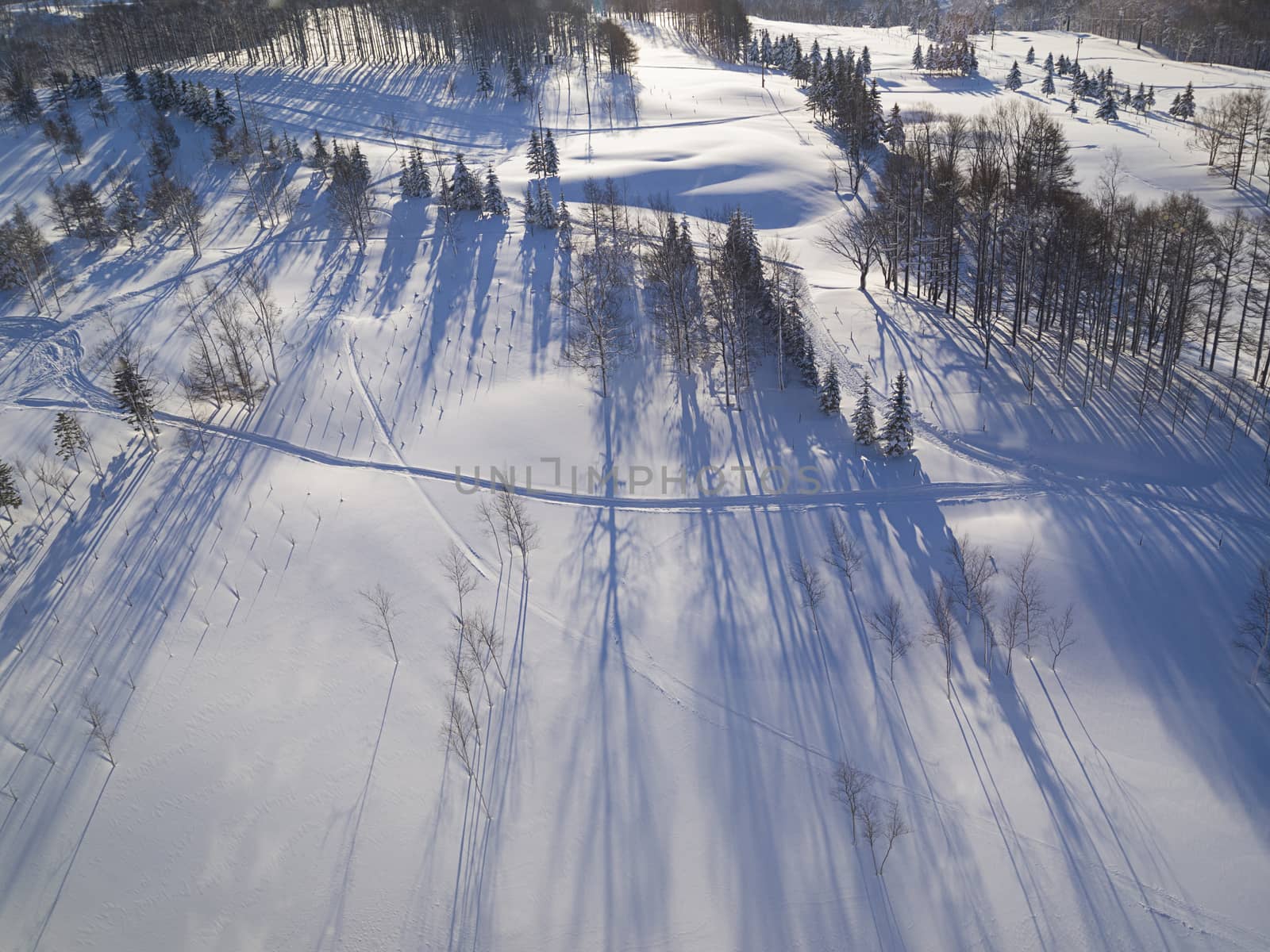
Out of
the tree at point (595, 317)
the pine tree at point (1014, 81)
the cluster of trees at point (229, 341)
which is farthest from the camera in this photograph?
the pine tree at point (1014, 81)

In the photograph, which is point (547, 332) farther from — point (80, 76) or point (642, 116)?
point (80, 76)

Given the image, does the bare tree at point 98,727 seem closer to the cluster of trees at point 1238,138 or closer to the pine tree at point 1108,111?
the cluster of trees at point 1238,138

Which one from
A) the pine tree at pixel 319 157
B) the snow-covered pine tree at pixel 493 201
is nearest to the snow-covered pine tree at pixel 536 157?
the snow-covered pine tree at pixel 493 201

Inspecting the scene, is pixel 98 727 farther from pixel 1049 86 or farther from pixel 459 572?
pixel 1049 86

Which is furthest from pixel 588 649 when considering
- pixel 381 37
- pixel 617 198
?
pixel 381 37

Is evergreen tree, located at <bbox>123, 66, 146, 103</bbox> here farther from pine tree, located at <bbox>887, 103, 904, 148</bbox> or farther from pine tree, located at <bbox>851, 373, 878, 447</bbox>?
pine tree, located at <bbox>851, 373, 878, 447</bbox>

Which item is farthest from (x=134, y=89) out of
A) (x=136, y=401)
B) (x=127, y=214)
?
(x=136, y=401)
